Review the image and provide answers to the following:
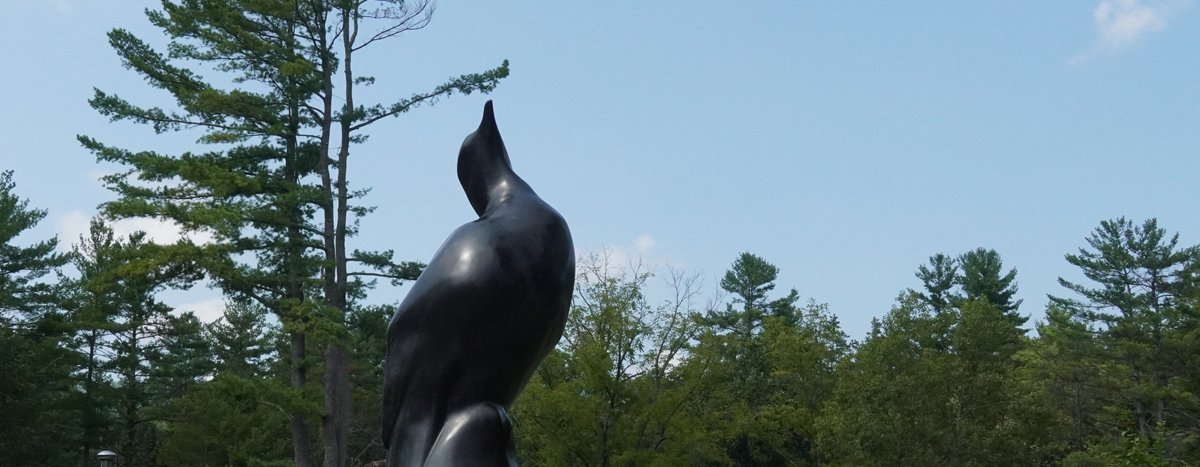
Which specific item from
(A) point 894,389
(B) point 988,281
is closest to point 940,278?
(B) point 988,281

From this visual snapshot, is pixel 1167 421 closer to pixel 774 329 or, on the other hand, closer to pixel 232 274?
pixel 774 329

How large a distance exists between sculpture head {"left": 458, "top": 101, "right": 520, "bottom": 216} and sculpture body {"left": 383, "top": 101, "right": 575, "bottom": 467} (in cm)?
35

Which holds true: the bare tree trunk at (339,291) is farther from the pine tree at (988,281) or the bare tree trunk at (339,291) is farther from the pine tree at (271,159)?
the pine tree at (988,281)

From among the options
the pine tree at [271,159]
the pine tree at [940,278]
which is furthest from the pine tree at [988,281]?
the pine tree at [271,159]

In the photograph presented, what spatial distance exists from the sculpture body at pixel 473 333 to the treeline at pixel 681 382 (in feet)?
34.4

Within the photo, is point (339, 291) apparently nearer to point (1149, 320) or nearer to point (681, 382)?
point (681, 382)

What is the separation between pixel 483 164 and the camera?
17.2 ft

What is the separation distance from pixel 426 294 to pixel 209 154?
1590cm

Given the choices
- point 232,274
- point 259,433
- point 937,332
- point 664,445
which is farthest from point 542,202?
point 259,433

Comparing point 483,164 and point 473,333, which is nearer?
point 473,333

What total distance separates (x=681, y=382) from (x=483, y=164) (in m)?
15.8

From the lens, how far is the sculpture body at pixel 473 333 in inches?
180

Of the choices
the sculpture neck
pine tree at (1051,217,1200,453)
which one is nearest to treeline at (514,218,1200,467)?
pine tree at (1051,217,1200,453)

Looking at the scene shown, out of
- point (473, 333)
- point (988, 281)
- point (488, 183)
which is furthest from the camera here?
point (988, 281)
